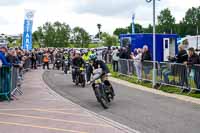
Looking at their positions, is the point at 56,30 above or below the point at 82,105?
above

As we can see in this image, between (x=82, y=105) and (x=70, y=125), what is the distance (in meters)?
4.18

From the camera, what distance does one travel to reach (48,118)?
12898 mm

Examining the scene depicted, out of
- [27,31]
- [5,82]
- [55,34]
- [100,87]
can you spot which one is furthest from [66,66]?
[55,34]

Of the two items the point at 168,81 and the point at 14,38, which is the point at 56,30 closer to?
the point at 14,38

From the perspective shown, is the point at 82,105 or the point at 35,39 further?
the point at 35,39

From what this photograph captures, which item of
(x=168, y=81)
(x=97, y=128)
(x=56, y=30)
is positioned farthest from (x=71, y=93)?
(x=56, y=30)

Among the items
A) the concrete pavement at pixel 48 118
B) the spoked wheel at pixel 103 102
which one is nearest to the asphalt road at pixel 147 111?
the spoked wheel at pixel 103 102

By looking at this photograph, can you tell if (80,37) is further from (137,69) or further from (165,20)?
(137,69)

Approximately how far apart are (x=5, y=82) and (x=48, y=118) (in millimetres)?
4493

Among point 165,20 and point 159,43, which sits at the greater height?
point 165,20

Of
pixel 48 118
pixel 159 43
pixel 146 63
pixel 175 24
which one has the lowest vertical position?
pixel 48 118

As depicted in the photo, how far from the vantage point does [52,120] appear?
1253 cm

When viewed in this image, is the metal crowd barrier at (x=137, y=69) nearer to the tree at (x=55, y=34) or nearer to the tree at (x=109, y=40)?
the tree at (x=55, y=34)

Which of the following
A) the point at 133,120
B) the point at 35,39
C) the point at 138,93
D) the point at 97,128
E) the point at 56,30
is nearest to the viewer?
the point at 97,128
